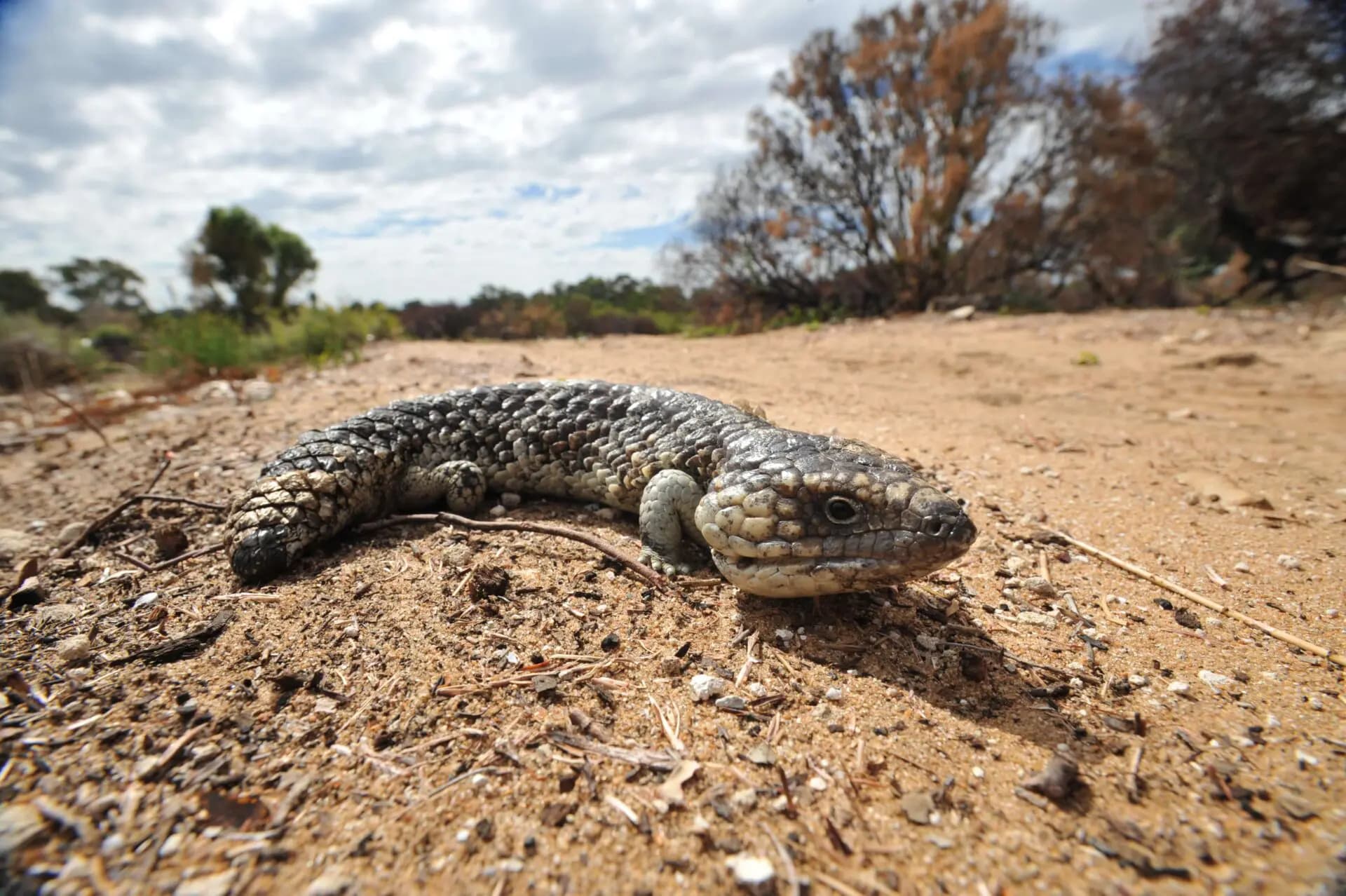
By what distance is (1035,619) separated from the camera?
2406 millimetres

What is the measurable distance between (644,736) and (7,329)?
1727cm

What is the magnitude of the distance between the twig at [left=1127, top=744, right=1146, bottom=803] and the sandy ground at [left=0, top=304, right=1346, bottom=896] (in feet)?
0.05

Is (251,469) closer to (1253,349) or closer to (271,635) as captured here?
(271,635)

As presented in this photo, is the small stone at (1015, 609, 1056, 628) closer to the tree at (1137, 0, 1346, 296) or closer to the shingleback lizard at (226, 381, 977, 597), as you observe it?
the shingleback lizard at (226, 381, 977, 597)

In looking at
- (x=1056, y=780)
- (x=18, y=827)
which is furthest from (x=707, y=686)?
(x=18, y=827)

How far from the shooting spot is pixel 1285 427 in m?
5.18

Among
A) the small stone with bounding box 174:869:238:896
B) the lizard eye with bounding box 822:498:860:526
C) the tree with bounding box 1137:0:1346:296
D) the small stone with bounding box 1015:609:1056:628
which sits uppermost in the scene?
the tree with bounding box 1137:0:1346:296

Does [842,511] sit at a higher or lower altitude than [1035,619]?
higher

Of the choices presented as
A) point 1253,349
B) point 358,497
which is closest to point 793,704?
point 358,497

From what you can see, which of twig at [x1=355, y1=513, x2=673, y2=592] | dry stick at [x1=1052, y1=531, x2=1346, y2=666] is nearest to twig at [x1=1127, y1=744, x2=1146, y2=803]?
dry stick at [x1=1052, y1=531, x2=1346, y2=666]

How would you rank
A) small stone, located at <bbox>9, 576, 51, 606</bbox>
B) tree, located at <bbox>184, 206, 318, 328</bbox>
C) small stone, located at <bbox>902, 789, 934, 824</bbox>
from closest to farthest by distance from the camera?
small stone, located at <bbox>902, 789, 934, 824</bbox>
small stone, located at <bbox>9, 576, 51, 606</bbox>
tree, located at <bbox>184, 206, 318, 328</bbox>

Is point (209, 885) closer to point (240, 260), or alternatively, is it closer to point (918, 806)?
point (918, 806)

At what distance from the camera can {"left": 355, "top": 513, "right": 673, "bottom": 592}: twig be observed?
257cm

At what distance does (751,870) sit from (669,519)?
4.90 ft
